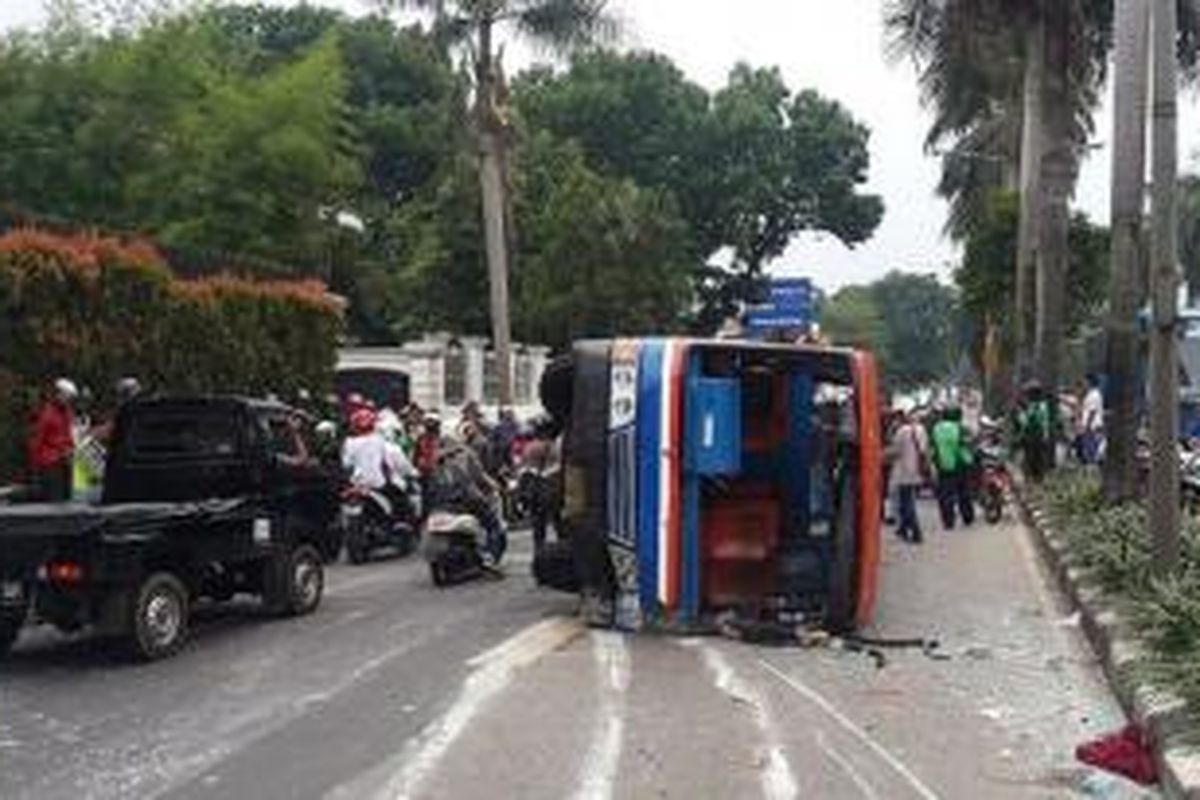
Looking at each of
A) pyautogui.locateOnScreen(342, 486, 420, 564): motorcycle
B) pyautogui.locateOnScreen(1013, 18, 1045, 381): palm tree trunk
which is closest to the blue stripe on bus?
pyautogui.locateOnScreen(342, 486, 420, 564): motorcycle

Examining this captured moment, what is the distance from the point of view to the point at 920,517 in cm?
3098

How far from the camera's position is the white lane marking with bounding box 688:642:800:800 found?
10.6m

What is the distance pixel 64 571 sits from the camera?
14289 millimetres

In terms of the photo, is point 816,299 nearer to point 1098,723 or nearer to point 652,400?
point 652,400

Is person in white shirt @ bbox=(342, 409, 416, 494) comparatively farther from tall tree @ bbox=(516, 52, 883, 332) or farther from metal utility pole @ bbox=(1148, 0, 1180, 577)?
tall tree @ bbox=(516, 52, 883, 332)

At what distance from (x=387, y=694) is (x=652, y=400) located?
391cm

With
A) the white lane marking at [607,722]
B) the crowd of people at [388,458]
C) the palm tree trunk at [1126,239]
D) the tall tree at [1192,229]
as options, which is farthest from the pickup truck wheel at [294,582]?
the tall tree at [1192,229]

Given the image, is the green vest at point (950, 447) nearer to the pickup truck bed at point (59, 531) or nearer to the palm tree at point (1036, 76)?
the palm tree at point (1036, 76)

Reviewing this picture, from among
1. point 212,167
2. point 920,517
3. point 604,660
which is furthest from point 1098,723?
point 212,167

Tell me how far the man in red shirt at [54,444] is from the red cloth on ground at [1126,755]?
11.5 meters

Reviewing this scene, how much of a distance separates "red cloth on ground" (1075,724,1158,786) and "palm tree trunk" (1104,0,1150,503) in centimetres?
1000

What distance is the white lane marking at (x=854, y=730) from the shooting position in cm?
1077

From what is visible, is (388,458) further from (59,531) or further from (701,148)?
(701,148)

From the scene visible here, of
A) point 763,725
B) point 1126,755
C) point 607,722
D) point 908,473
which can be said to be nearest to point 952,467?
point 908,473
